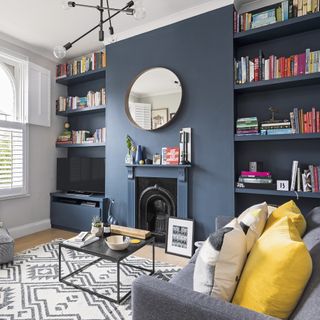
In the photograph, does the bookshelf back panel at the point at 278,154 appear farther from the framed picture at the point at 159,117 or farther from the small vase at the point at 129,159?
the small vase at the point at 129,159

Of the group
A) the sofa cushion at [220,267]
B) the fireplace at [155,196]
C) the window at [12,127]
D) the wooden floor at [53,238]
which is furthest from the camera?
the window at [12,127]

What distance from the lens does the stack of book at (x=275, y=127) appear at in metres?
2.54

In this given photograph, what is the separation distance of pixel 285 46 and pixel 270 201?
1739 millimetres

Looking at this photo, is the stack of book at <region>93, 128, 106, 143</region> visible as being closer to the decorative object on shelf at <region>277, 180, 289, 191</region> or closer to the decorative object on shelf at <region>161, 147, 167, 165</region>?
the decorative object on shelf at <region>161, 147, 167, 165</region>

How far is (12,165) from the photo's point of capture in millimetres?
3605

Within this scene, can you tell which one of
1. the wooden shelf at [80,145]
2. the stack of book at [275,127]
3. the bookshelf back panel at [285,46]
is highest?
the bookshelf back panel at [285,46]

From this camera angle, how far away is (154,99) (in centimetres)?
334

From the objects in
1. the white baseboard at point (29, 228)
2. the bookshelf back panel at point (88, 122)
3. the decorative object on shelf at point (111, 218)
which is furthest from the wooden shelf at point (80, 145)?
the white baseboard at point (29, 228)

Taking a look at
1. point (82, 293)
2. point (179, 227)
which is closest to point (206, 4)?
point (179, 227)

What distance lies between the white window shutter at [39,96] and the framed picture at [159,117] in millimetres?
1936

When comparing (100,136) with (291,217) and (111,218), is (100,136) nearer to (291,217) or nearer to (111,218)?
(111,218)

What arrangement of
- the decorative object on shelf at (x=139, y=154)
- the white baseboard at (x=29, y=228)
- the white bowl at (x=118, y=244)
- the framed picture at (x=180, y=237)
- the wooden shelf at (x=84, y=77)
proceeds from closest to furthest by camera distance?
the white bowl at (x=118, y=244) < the framed picture at (x=180, y=237) < the decorative object on shelf at (x=139, y=154) < the white baseboard at (x=29, y=228) < the wooden shelf at (x=84, y=77)

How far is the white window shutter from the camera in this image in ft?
12.6

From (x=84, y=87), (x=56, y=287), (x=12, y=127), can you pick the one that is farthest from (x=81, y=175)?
(x=56, y=287)
